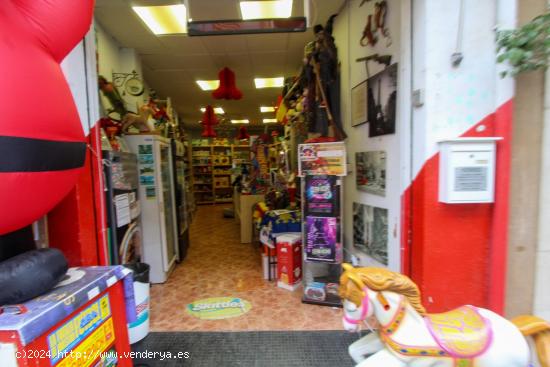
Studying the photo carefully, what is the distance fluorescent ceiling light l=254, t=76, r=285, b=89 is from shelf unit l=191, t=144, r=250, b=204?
4.97 m

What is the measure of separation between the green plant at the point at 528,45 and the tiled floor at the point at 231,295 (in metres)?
2.15

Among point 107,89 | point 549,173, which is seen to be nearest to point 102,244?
point 107,89

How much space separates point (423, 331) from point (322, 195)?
160 cm

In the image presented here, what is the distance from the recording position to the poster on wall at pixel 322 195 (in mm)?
2625

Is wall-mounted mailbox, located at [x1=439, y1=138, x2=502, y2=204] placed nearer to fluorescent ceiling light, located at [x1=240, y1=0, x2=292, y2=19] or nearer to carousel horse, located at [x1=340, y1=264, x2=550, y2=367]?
carousel horse, located at [x1=340, y1=264, x2=550, y2=367]

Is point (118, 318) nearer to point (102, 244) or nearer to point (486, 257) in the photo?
point (102, 244)

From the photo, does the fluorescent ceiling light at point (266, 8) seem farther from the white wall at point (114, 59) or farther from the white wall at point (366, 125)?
the white wall at point (114, 59)

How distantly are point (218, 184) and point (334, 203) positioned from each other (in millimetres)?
8366

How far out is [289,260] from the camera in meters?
3.01

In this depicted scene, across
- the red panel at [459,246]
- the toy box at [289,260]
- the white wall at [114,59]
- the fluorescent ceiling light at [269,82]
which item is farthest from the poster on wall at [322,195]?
Answer: the fluorescent ceiling light at [269,82]

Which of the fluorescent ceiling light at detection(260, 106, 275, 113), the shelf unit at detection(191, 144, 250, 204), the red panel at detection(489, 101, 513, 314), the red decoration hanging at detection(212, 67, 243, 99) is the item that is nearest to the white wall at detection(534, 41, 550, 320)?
the red panel at detection(489, 101, 513, 314)

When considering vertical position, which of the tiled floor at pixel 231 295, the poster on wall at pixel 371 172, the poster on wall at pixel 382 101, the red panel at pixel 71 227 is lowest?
the tiled floor at pixel 231 295

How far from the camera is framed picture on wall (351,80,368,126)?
8.39 feet

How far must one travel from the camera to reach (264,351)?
2.02m
